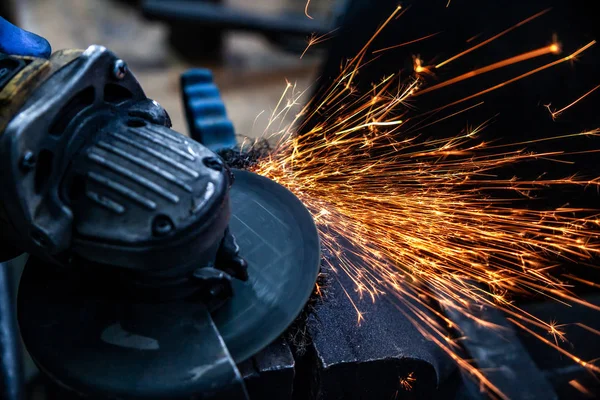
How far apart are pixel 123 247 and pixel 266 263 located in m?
0.52

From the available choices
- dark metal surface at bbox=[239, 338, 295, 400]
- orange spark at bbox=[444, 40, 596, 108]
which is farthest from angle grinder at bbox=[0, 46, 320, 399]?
orange spark at bbox=[444, 40, 596, 108]

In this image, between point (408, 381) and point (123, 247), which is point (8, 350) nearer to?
point (123, 247)

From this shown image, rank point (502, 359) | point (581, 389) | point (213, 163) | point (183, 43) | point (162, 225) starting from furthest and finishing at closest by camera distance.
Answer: point (183, 43) < point (581, 389) < point (502, 359) < point (213, 163) < point (162, 225)

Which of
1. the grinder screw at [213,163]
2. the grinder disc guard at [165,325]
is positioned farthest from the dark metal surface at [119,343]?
the grinder screw at [213,163]

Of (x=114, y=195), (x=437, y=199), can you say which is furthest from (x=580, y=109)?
(x=114, y=195)

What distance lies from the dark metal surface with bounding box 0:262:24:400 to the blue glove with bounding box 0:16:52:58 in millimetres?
1251

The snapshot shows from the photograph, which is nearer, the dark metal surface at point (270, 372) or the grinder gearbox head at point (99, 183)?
the grinder gearbox head at point (99, 183)

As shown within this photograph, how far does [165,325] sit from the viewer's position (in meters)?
1.44

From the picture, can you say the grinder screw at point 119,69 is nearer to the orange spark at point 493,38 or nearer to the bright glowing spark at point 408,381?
the bright glowing spark at point 408,381

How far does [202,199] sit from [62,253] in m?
0.40

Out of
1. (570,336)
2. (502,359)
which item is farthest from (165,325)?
(570,336)

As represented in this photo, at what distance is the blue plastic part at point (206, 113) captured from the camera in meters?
2.44

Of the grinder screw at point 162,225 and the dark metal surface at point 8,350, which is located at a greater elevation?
the grinder screw at point 162,225

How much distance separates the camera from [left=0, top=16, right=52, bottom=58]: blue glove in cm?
164
